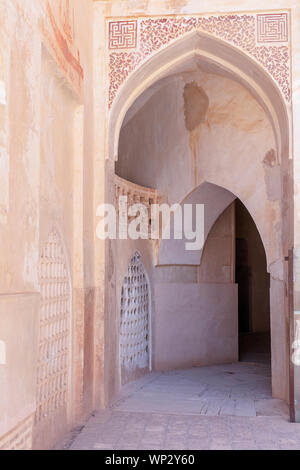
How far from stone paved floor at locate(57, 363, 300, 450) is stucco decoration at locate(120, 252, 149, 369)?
0.32 meters

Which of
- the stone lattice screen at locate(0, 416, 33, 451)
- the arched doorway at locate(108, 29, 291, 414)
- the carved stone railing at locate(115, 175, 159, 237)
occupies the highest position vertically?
the arched doorway at locate(108, 29, 291, 414)

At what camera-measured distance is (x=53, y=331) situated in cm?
420

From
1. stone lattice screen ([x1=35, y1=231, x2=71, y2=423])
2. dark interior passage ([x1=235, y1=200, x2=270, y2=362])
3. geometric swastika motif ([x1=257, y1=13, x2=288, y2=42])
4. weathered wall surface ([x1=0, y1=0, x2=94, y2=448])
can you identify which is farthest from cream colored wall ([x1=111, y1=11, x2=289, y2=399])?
dark interior passage ([x1=235, y1=200, x2=270, y2=362])

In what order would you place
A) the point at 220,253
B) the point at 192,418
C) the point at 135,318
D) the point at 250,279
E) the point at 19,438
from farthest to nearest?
the point at 250,279, the point at 220,253, the point at 135,318, the point at 192,418, the point at 19,438

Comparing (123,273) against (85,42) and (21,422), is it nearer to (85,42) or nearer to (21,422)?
(85,42)

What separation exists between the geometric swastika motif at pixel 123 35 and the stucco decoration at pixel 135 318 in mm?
2653

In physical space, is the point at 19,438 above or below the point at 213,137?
below

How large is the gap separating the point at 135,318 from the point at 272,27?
3.76 m

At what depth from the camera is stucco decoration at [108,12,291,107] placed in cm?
525

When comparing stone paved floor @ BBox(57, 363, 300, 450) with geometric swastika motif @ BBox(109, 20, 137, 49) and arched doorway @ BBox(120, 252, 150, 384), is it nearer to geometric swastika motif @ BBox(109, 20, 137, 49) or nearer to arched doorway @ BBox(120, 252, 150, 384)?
arched doorway @ BBox(120, 252, 150, 384)

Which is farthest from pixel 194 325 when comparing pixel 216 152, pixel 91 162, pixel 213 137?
pixel 91 162

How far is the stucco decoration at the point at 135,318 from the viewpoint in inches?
260

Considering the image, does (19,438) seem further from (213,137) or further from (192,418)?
(213,137)
